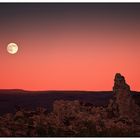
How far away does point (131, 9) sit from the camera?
20.2 feet

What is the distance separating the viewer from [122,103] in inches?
239

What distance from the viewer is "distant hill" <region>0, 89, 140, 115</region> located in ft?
19.9

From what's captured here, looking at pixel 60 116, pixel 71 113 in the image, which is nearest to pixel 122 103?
pixel 71 113

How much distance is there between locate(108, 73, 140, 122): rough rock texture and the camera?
6.05 meters

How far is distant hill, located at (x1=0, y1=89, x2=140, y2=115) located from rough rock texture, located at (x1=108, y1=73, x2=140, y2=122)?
68mm

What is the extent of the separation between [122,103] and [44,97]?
96cm

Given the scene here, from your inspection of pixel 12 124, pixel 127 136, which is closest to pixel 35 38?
pixel 12 124

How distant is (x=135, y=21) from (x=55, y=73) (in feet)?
3.93

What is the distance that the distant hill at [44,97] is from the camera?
6062mm

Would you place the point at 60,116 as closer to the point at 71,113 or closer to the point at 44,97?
the point at 71,113

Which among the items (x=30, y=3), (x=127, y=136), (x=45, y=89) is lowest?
(x=127, y=136)

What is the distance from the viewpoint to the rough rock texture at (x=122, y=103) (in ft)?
19.8

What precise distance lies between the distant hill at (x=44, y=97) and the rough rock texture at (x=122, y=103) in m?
0.07

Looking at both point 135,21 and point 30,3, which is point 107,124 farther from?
point 30,3
